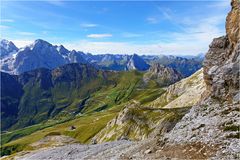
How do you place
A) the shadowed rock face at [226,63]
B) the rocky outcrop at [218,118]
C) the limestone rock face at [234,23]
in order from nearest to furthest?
the rocky outcrop at [218,118]
the shadowed rock face at [226,63]
the limestone rock face at [234,23]

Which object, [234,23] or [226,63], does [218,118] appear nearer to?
[226,63]

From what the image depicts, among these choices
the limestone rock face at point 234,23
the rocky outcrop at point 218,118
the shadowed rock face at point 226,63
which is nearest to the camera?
the rocky outcrop at point 218,118

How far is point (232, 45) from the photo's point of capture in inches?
2133

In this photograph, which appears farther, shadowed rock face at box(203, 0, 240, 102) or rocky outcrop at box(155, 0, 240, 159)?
shadowed rock face at box(203, 0, 240, 102)

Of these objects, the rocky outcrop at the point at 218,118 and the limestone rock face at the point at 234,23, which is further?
the limestone rock face at the point at 234,23

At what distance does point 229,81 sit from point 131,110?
112953mm

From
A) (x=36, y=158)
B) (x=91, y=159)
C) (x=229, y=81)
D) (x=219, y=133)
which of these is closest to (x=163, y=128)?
(x=36, y=158)

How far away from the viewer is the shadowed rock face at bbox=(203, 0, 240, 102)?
46.3 meters

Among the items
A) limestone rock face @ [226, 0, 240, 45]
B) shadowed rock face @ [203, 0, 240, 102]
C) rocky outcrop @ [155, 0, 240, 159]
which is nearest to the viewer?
rocky outcrop @ [155, 0, 240, 159]

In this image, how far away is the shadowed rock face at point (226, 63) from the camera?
46281 mm

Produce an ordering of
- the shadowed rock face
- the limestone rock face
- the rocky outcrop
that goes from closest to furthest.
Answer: the rocky outcrop
the shadowed rock face
the limestone rock face

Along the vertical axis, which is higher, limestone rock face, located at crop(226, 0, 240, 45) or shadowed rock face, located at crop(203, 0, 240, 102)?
limestone rock face, located at crop(226, 0, 240, 45)

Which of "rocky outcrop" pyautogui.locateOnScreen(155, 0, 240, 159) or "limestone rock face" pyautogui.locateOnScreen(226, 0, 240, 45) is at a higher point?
"limestone rock face" pyautogui.locateOnScreen(226, 0, 240, 45)

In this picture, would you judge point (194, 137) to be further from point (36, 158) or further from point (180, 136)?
point (36, 158)
